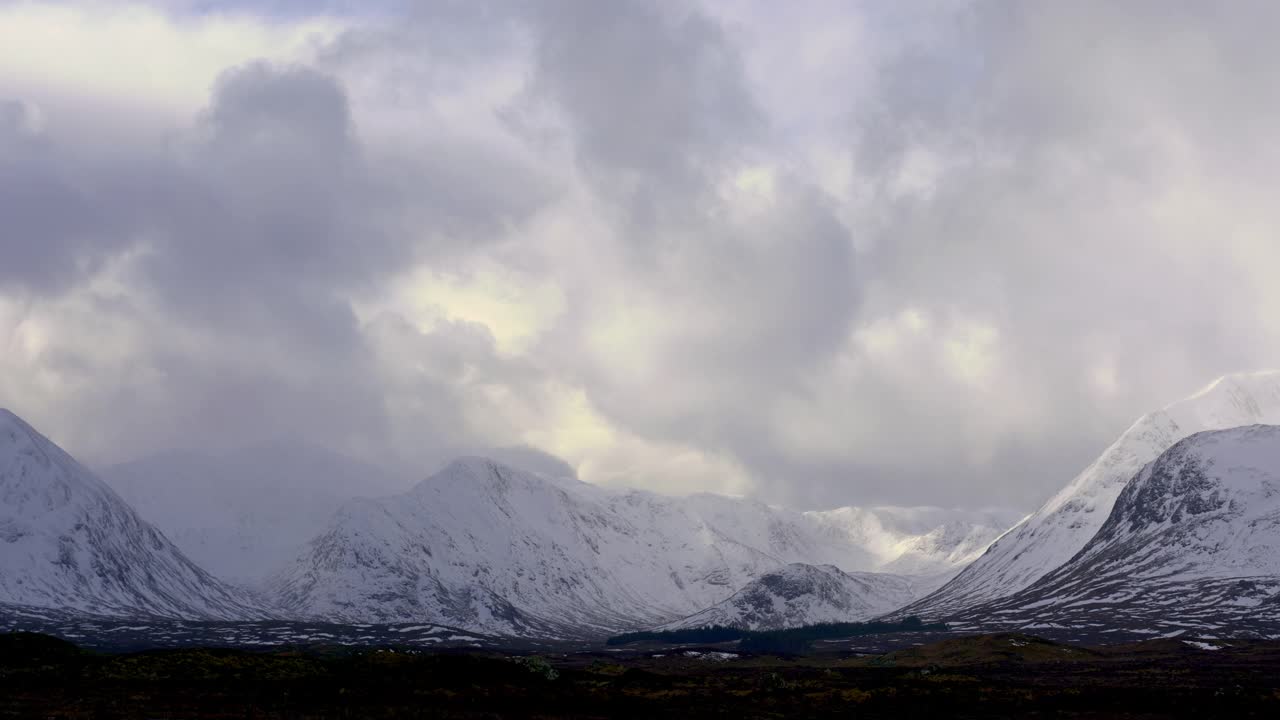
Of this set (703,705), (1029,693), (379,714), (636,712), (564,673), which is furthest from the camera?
(564,673)

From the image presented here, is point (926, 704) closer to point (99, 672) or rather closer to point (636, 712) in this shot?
point (636, 712)

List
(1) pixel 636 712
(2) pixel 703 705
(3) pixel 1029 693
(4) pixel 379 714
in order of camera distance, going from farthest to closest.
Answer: (3) pixel 1029 693, (2) pixel 703 705, (1) pixel 636 712, (4) pixel 379 714

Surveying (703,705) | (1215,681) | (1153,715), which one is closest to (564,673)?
(703,705)

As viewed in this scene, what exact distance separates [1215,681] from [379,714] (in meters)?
87.7

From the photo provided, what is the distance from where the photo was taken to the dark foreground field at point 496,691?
78.8 meters

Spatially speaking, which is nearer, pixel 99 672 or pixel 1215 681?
pixel 99 672

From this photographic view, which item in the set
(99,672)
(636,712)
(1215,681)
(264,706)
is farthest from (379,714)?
(1215,681)

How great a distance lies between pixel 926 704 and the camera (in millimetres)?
94938

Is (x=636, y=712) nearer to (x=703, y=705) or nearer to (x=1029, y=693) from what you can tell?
(x=703, y=705)

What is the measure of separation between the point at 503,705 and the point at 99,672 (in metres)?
35.8

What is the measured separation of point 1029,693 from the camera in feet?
340

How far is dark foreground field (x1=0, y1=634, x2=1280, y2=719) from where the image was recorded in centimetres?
7875

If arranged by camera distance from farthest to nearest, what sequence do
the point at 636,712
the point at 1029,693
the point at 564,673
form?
the point at 564,673 → the point at 1029,693 → the point at 636,712

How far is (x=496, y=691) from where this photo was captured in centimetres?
9350
